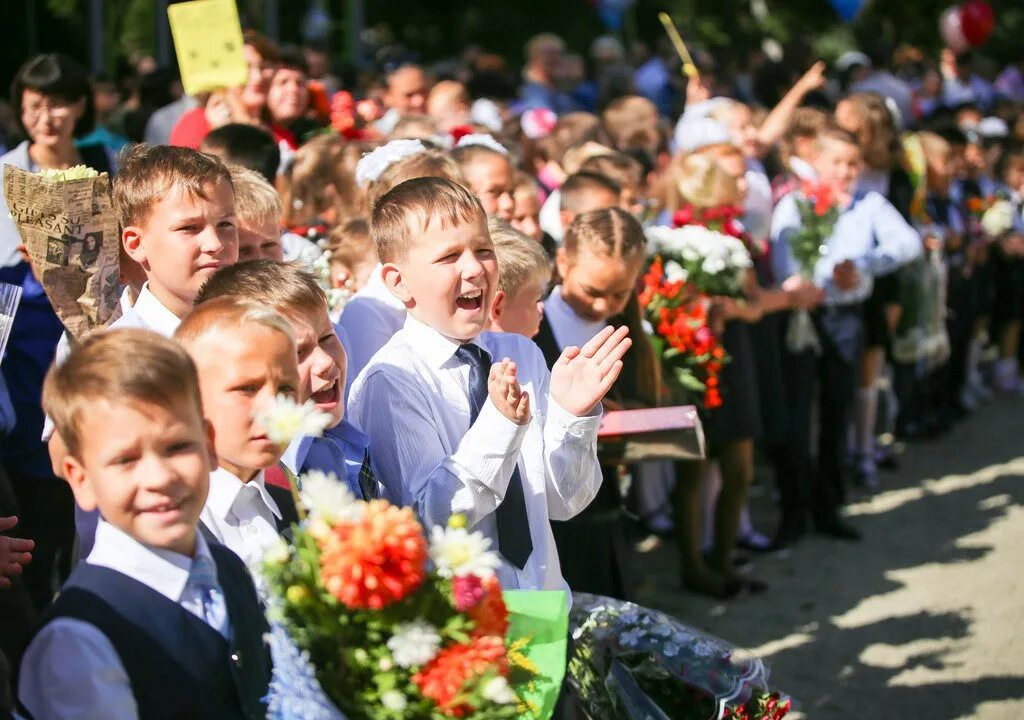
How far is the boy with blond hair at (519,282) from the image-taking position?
4555mm

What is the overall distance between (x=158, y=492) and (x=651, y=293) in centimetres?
373

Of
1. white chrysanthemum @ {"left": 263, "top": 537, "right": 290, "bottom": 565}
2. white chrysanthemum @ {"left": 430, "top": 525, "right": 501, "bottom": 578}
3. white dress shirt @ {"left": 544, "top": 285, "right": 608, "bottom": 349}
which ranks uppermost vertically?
white chrysanthemum @ {"left": 263, "top": 537, "right": 290, "bottom": 565}

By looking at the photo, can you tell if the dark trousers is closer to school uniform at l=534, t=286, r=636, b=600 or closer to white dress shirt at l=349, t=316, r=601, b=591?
white dress shirt at l=349, t=316, r=601, b=591

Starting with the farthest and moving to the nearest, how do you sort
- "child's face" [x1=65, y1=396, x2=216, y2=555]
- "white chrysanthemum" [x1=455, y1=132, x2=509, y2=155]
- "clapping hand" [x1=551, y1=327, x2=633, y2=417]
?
"white chrysanthemum" [x1=455, y1=132, x2=509, y2=155]
"clapping hand" [x1=551, y1=327, x2=633, y2=417]
"child's face" [x1=65, y1=396, x2=216, y2=555]

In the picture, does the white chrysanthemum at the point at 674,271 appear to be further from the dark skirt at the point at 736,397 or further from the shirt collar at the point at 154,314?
the shirt collar at the point at 154,314

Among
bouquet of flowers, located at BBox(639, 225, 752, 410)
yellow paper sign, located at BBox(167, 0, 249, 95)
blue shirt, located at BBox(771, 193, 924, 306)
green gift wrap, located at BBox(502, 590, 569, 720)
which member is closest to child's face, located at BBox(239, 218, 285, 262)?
Result: bouquet of flowers, located at BBox(639, 225, 752, 410)

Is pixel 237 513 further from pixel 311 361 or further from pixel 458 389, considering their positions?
pixel 458 389

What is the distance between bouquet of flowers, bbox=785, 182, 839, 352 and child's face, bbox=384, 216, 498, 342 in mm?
4505

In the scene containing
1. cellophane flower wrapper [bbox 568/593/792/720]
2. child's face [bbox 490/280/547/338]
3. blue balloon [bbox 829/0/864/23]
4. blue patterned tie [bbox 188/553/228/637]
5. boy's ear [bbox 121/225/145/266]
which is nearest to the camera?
blue patterned tie [bbox 188/553/228/637]

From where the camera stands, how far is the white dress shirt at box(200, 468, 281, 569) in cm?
293

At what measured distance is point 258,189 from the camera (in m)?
4.52

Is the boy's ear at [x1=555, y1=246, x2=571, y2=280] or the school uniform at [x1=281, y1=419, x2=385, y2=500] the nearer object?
the school uniform at [x1=281, y1=419, x2=385, y2=500]

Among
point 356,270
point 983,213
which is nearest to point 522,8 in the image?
point 983,213

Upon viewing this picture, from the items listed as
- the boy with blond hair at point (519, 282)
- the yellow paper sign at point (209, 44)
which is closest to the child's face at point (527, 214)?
the boy with blond hair at point (519, 282)
